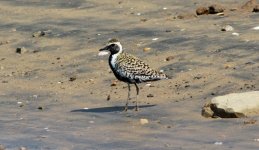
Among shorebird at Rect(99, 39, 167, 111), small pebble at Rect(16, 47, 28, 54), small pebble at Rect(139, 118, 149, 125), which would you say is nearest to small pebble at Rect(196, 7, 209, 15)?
small pebble at Rect(16, 47, 28, 54)

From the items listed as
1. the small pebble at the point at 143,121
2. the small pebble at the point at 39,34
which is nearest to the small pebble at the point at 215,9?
the small pebble at the point at 39,34

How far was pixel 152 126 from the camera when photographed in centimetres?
1121

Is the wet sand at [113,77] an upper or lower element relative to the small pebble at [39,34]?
upper

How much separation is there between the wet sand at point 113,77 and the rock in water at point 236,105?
0.11 meters

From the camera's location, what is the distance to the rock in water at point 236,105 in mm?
10953

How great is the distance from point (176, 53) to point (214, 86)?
7.40ft

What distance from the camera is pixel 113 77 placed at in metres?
14.7

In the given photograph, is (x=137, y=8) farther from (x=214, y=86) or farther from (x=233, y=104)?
(x=233, y=104)

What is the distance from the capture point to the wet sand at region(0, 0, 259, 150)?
418 inches

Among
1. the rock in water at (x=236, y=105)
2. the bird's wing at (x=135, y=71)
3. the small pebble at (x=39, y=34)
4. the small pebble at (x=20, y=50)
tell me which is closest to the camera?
the rock in water at (x=236, y=105)

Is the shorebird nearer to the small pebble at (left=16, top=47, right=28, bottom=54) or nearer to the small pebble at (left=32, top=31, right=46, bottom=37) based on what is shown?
the small pebble at (left=16, top=47, right=28, bottom=54)

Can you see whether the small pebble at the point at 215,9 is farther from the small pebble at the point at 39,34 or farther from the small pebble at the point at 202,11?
the small pebble at the point at 39,34

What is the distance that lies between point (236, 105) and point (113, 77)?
4.02 metres

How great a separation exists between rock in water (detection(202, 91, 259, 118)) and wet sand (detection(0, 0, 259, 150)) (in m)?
0.11
